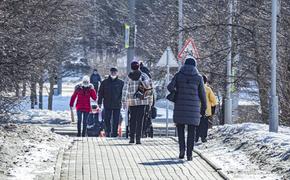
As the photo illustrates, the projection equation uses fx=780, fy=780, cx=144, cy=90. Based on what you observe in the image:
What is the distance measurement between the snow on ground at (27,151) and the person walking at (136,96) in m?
1.49

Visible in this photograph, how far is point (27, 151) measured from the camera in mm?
13914

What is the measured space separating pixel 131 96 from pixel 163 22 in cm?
2438

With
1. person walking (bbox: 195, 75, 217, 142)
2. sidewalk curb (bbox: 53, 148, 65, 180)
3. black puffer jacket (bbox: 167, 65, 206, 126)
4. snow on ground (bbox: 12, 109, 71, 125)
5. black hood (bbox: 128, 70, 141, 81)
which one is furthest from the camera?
snow on ground (bbox: 12, 109, 71, 125)

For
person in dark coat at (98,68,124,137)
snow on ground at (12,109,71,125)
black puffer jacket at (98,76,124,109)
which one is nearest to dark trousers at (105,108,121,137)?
person in dark coat at (98,68,124,137)

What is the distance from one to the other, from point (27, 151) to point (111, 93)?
6.49 metres

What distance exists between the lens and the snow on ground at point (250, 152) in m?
11.8

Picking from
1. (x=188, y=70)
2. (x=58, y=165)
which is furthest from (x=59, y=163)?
(x=188, y=70)

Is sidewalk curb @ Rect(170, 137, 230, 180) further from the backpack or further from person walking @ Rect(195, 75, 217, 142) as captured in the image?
person walking @ Rect(195, 75, 217, 142)

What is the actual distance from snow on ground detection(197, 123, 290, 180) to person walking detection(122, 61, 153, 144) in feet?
4.51

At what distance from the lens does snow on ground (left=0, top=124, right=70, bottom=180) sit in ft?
38.0

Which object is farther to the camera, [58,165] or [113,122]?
[113,122]

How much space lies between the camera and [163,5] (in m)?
42.4

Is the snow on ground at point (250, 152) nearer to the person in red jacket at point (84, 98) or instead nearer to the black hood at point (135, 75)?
the black hood at point (135, 75)

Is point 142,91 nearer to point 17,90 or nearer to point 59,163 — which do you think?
Answer: point 17,90
